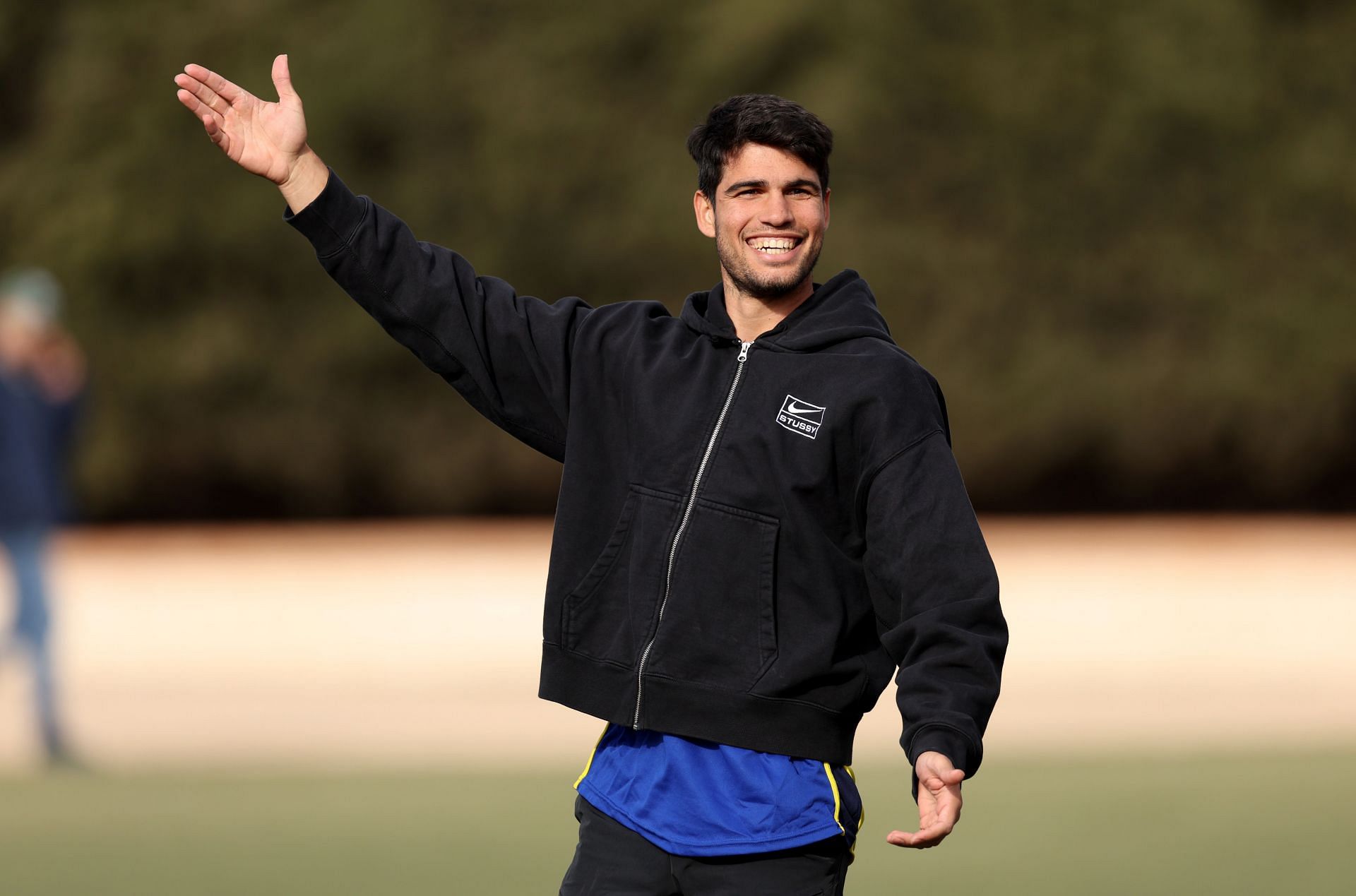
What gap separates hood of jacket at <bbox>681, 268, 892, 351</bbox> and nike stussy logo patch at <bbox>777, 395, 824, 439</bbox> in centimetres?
12

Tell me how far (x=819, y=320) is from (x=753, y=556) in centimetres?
43

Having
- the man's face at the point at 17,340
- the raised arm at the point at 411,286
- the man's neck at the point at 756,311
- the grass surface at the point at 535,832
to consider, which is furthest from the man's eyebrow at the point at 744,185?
the man's face at the point at 17,340

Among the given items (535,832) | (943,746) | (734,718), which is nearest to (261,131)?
(734,718)

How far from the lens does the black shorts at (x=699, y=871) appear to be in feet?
10.0

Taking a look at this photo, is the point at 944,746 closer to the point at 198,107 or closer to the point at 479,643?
the point at 198,107

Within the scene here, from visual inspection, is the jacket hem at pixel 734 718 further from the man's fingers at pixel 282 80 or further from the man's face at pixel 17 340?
the man's face at pixel 17 340

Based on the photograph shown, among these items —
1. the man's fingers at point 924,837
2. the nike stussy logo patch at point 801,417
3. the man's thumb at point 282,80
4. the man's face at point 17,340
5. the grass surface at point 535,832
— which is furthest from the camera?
the man's face at point 17,340

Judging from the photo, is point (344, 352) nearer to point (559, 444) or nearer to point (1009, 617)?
point (1009, 617)

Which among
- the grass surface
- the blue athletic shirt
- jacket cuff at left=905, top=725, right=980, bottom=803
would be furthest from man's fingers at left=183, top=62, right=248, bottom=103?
the grass surface

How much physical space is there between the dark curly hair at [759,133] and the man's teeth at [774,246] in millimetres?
119

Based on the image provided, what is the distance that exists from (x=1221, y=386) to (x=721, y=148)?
48.6ft

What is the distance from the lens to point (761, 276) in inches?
128

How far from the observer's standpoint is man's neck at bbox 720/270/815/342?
10.9 ft

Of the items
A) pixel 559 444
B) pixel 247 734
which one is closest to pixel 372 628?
pixel 247 734
